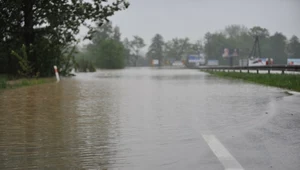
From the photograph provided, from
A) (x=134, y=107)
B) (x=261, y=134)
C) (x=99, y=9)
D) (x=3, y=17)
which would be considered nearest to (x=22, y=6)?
(x=3, y=17)

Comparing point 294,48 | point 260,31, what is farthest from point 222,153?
point 260,31

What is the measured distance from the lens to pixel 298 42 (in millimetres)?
161875

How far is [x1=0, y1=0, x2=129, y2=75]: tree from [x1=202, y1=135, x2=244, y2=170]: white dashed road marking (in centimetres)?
2456

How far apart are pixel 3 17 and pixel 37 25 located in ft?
11.3

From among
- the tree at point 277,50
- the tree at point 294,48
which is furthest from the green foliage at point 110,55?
the tree at point 277,50

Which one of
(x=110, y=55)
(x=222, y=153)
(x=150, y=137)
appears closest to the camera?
(x=222, y=153)

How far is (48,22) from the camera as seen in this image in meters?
30.7

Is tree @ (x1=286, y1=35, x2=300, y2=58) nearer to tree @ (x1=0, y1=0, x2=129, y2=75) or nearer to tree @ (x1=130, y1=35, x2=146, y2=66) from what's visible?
tree @ (x1=130, y1=35, x2=146, y2=66)

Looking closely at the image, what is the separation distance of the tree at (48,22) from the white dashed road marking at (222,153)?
2456 centimetres

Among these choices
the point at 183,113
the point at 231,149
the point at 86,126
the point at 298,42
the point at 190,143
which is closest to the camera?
the point at 231,149

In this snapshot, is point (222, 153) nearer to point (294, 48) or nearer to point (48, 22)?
point (48, 22)

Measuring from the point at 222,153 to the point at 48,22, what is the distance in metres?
27.1

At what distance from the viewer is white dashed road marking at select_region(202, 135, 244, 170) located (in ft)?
15.6

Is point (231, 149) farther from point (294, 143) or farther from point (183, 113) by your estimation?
point (183, 113)
